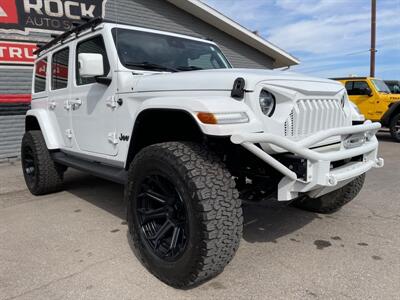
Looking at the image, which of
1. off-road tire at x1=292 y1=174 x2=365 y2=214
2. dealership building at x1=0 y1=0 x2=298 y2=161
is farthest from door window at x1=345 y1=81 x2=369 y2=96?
off-road tire at x1=292 y1=174 x2=365 y2=214

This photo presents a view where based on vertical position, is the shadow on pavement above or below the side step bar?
below

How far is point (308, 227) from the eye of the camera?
3.52m

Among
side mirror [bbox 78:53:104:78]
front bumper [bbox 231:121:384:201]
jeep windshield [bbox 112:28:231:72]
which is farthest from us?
jeep windshield [bbox 112:28:231:72]

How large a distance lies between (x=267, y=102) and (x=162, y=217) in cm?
111

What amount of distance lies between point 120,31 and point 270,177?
2.06 m

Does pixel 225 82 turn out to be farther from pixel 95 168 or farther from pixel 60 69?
pixel 60 69

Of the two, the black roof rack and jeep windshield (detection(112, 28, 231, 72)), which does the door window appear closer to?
jeep windshield (detection(112, 28, 231, 72))

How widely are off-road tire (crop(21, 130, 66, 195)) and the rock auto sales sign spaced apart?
12.8 feet

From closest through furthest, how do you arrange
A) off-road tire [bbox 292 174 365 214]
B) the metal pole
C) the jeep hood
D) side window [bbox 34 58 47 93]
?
the jeep hood → off-road tire [bbox 292 174 365 214] → side window [bbox 34 58 47 93] → the metal pole

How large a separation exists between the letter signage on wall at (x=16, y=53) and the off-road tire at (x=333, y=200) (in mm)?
7133

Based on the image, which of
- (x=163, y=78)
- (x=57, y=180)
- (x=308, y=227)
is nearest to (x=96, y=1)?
(x=57, y=180)

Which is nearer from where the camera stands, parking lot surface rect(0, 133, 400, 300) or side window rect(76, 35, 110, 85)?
parking lot surface rect(0, 133, 400, 300)

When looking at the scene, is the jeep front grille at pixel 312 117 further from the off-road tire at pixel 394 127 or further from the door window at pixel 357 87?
the door window at pixel 357 87

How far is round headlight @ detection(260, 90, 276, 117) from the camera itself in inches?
95.8
